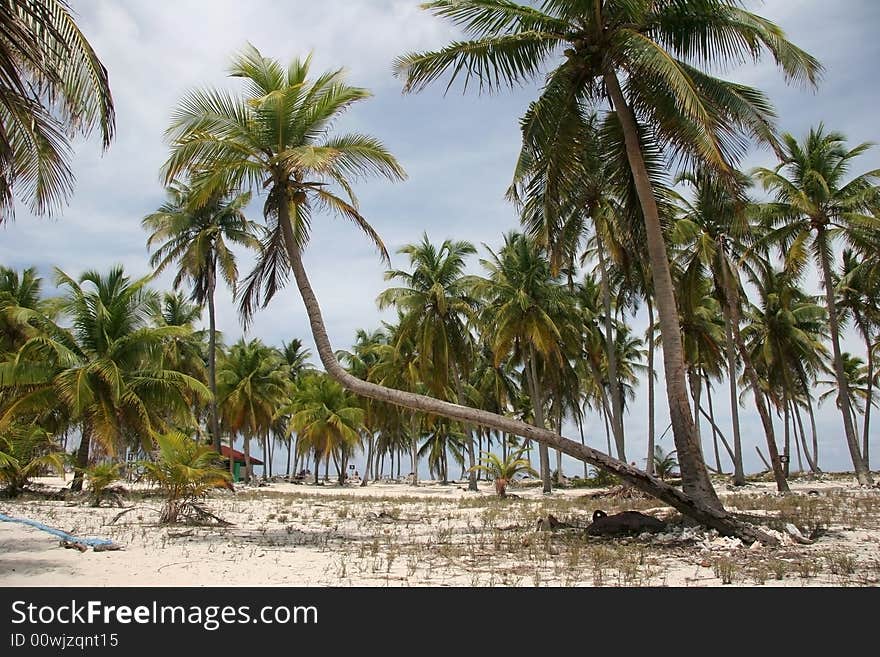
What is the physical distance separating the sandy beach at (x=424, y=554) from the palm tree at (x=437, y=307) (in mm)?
16328

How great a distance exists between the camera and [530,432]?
10.2 m

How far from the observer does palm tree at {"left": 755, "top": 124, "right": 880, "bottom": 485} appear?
21656 mm

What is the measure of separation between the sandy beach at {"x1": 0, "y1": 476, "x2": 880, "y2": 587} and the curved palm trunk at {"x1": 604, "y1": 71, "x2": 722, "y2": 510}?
2.62 ft

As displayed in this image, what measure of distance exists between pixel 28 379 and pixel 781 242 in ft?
81.0

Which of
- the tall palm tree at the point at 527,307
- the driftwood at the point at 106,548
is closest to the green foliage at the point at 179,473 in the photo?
the driftwood at the point at 106,548

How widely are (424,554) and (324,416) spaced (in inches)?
1205

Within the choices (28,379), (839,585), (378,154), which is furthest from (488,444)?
(839,585)

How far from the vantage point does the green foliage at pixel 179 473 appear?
1143 centimetres

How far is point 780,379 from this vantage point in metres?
34.8

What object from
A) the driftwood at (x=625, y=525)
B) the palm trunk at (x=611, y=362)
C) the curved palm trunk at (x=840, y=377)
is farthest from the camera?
the palm trunk at (x=611, y=362)

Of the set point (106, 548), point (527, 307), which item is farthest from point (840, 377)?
point (106, 548)

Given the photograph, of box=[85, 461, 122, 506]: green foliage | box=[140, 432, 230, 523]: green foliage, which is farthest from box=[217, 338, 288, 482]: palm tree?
box=[140, 432, 230, 523]: green foliage

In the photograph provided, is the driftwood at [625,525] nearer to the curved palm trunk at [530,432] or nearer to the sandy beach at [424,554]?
the sandy beach at [424,554]

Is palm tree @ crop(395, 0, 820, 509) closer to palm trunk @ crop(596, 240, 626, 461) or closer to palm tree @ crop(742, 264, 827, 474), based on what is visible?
palm trunk @ crop(596, 240, 626, 461)
